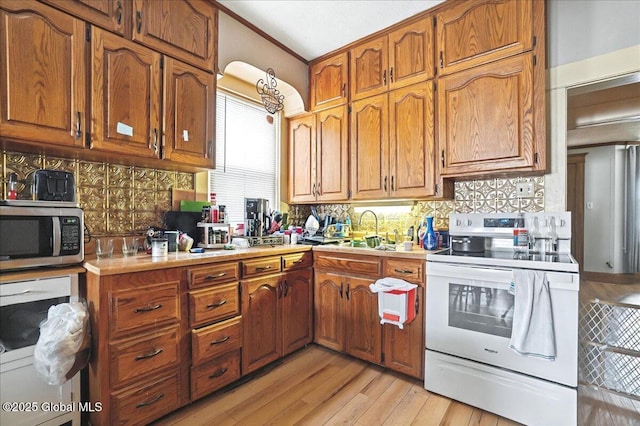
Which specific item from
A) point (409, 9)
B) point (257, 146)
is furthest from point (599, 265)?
point (257, 146)

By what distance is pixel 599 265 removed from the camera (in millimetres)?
5566

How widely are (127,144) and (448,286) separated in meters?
2.17

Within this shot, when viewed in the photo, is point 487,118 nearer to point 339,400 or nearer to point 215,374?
point 339,400

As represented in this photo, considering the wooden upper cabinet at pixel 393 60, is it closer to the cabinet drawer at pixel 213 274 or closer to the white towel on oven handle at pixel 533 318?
the white towel on oven handle at pixel 533 318

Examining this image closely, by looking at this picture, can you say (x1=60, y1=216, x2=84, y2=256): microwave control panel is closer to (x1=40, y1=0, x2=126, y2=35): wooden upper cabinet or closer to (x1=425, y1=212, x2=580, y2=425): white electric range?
(x1=40, y1=0, x2=126, y2=35): wooden upper cabinet

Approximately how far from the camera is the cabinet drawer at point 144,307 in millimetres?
1516

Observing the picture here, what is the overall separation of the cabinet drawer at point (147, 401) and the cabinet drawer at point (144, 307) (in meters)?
0.32

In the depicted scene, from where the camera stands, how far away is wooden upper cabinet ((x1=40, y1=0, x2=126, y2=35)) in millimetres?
1635

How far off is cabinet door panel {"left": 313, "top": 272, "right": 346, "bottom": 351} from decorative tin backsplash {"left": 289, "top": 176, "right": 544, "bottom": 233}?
0.80 m

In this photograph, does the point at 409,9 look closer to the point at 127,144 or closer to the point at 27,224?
the point at 127,144

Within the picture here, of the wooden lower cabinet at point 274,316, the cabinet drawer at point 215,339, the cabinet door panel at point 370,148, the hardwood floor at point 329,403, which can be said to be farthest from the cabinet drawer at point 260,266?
the cabinet door panel at point 370,148

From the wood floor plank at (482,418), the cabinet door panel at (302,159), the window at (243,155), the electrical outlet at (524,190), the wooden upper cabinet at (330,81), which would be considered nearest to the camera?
the wood floor plank at (482,418)

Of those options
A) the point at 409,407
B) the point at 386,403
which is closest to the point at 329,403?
the point at 386,403

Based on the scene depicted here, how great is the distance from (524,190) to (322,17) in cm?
204
